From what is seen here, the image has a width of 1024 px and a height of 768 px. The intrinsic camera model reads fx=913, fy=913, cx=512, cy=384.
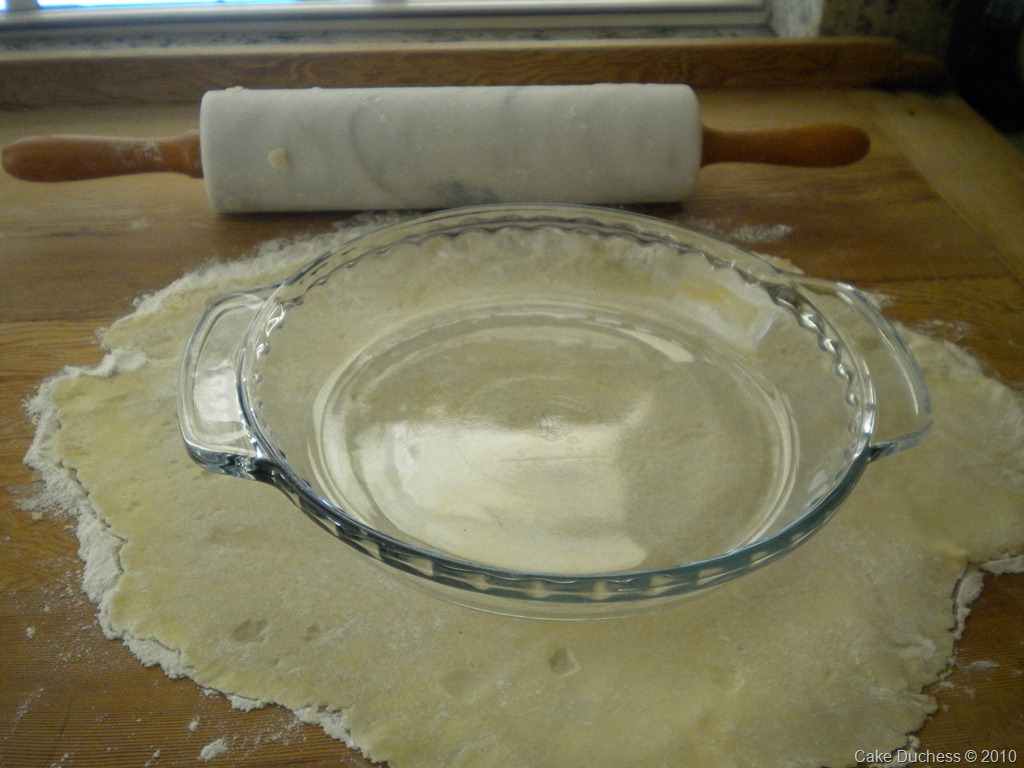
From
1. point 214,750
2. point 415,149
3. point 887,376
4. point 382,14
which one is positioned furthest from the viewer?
point 382,14

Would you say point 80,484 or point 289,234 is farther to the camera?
point 289,234

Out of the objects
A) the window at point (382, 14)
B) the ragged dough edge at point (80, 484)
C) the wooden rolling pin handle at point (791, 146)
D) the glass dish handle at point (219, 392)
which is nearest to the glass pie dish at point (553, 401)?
the glass dish handle at point (219, 392)

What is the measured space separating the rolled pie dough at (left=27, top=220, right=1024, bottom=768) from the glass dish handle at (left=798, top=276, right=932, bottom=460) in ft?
0.24

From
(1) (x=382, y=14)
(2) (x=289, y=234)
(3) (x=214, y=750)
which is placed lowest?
(3) (x=214, y=750)

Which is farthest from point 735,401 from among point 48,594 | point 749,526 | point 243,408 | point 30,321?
point 30,321

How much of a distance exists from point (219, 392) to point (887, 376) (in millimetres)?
477

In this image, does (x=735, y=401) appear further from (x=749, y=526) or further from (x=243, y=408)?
(x=243, y=408)

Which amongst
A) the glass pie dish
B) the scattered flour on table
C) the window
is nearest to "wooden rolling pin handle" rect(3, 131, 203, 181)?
the glass pie dish

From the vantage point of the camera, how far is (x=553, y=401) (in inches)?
30.1

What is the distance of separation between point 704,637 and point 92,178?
31.6 inches

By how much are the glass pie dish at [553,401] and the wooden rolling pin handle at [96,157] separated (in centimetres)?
31

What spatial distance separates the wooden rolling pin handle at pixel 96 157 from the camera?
3.15 ft

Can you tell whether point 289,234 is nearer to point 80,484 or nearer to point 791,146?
point 80,484

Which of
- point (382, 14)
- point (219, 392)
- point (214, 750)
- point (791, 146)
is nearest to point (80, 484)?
point (219, 392)
